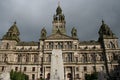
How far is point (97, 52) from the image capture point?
57.6m

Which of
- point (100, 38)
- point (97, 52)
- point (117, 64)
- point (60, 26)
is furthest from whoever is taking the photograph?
point (60, 26)

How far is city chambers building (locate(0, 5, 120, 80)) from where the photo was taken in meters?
54.4

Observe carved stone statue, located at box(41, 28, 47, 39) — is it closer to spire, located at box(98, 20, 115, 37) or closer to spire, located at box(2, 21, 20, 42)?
spire, located at box(2, 21, 20, 42)

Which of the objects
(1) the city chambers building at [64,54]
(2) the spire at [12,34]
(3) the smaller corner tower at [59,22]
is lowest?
(1) the city chambers building at [64,54]

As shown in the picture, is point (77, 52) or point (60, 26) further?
point (60, 26)

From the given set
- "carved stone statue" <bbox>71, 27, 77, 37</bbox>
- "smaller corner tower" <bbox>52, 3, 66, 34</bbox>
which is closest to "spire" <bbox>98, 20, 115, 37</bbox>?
"carved stone statue" <bbox>71, 27, 77, 37</bbox>

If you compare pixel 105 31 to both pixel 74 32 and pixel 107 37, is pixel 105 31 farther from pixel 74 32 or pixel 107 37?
pixel 74 32

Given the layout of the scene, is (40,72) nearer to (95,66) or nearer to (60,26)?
(95,66)

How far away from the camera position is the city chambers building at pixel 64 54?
2141 inches

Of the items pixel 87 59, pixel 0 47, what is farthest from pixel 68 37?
pixel 0 47

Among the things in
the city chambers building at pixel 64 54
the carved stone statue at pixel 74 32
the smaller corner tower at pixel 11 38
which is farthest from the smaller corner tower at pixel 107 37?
the smaller corner tower at pixel 11 38

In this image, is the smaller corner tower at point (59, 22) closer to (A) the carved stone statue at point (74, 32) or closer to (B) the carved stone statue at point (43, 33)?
(B) the carved stone statue at point (43, 33)

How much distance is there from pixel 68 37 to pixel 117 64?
57.7 ft

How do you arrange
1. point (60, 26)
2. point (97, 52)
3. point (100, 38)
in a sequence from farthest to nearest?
1. point (60, 26)
2. point (100, 38)
3. point (97, 52)
